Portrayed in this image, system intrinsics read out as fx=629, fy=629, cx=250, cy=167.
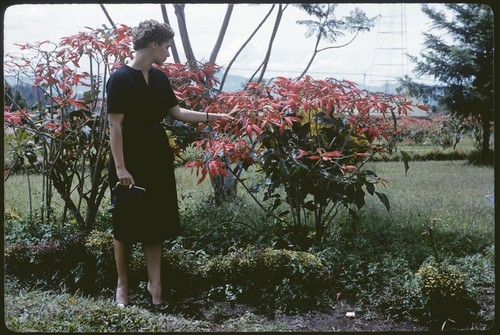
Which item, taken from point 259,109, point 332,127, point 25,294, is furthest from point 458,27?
point 25,294

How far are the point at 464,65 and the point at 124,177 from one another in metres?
5.94

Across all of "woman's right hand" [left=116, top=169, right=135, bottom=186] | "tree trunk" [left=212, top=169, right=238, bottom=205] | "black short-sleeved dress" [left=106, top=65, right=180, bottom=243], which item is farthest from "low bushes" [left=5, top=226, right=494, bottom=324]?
"tree trunk" [left=212, top=169, right=238, bottom=205]

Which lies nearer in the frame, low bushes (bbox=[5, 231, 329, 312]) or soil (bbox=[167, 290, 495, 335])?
soil (bbox=[167, 290, 495, 335])

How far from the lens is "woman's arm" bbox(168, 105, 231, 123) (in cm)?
312

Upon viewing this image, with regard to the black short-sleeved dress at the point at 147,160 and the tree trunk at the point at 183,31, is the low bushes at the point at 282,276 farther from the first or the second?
the tree trunk at the point at 183,31

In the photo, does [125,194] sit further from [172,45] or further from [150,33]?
[172,45]

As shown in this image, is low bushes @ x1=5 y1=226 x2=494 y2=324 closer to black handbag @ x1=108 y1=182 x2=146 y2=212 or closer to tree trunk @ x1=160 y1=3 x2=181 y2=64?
black handbag @ x1=108 y1=182 x2=146 y2=212

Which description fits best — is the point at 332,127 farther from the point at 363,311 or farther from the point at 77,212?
the point at 77,212

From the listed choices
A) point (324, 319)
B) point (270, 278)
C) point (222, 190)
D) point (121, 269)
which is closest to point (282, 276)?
point (270, 278)

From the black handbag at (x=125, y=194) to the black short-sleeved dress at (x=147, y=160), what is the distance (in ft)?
0.10

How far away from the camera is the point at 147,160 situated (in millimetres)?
2971

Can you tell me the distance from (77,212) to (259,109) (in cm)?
137

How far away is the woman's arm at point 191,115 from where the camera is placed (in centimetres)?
312

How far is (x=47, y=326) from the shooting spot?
2576 millimetres
